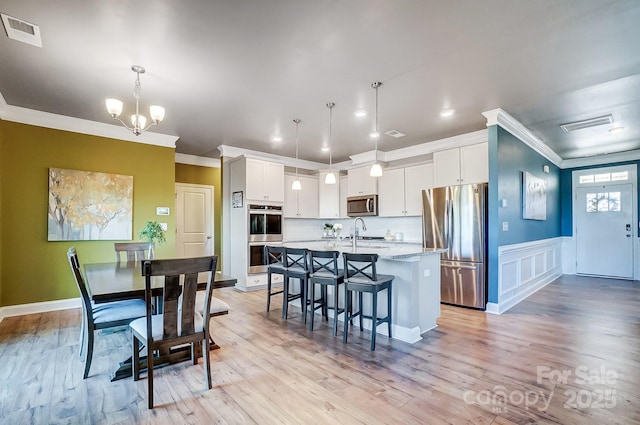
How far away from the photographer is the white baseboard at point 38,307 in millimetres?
3926

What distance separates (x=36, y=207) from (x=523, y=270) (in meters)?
7.34

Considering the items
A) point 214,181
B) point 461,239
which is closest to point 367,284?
point 461,239

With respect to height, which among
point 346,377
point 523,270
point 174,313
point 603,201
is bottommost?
point 346,377

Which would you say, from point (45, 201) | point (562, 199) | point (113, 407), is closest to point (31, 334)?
point (45, 201)

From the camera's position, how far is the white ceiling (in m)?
2.14

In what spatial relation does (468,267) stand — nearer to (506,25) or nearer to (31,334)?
(506,25)

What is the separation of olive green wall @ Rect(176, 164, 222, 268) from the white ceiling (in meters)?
2.21

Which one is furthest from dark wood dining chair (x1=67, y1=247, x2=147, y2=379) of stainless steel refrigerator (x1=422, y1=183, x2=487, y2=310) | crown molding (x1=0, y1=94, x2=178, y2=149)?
stainless steel refrigerator (x1=422, y1=183, x2=487, y2=310)

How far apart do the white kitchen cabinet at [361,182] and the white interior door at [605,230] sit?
500cm

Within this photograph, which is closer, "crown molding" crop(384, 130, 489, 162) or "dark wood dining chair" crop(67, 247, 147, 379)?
"dark wood dining chair" crop(67, 247, 147, 379)

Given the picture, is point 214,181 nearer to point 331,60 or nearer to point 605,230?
point 331,60

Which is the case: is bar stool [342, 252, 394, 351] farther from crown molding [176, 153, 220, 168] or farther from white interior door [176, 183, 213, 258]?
crown molding [176, 153, 220, 168]

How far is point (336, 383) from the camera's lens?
2.32 metres

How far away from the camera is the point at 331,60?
9.11 ft
